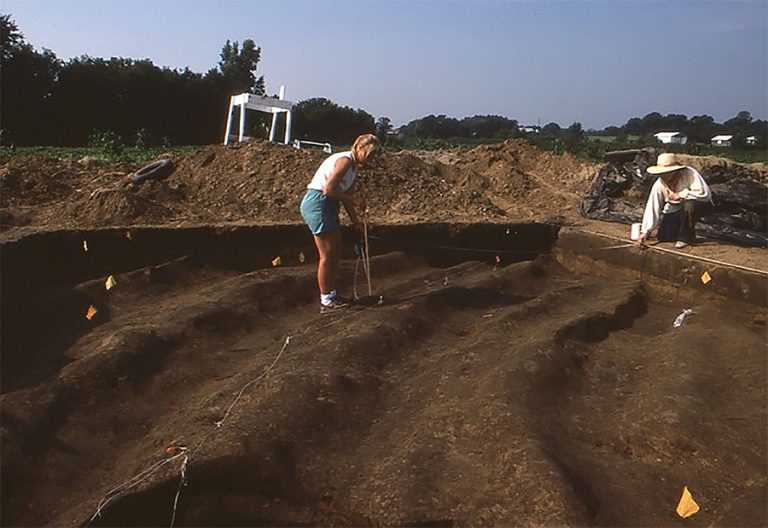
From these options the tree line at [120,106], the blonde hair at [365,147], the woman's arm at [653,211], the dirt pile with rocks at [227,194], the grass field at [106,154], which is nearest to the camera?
the blonde hair at [365,147]

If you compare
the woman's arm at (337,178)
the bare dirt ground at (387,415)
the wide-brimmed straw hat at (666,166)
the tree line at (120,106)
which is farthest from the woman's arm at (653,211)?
the tree line at (120,106)

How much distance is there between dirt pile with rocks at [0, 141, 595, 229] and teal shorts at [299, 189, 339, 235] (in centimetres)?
281

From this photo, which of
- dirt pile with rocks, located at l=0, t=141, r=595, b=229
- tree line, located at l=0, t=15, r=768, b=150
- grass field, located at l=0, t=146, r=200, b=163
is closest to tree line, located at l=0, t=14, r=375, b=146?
tree line, located at l=0, t=15, r=768, b=150

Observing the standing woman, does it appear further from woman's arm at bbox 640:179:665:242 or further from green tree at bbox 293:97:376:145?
green tree at bbox 293:97:376:145

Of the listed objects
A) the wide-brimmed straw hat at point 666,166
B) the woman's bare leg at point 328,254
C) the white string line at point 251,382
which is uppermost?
the wide-brimmed straw hat at point 666,166

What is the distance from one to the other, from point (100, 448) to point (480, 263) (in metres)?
5.62

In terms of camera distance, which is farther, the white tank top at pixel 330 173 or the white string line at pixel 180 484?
the white tank top at pixel 330 173

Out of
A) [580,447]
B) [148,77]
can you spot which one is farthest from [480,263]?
[148,77]

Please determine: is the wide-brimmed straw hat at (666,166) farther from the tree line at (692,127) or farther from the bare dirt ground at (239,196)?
the tree line at (692,127)

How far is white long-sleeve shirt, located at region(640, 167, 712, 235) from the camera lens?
841 centimetres

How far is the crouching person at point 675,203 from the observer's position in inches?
332

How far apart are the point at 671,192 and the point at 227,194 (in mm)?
5817

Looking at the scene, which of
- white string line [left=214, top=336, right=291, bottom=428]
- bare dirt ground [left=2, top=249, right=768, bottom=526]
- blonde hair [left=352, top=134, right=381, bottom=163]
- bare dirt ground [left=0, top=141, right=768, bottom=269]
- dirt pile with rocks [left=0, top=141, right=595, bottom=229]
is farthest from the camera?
dirt pile with rocks [left=0, top=141, right=595, bottom=229]

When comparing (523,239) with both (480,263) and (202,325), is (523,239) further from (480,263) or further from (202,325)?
(202,325)
